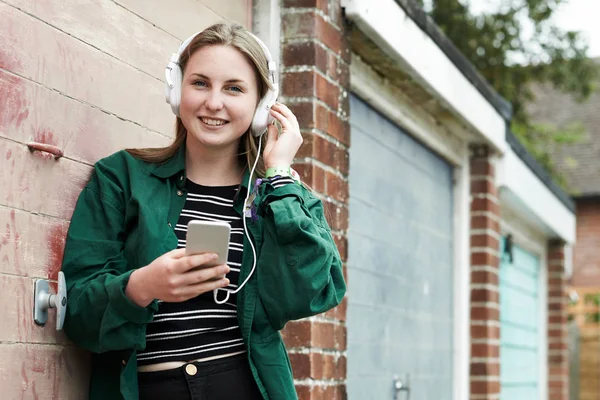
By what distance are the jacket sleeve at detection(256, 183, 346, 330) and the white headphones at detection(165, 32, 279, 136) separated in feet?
0.74

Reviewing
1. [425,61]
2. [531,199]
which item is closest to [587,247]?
[531,199]

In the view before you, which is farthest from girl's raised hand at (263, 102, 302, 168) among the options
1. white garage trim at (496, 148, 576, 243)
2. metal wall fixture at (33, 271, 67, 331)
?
white garage trim at (496, 148, 576, 243)

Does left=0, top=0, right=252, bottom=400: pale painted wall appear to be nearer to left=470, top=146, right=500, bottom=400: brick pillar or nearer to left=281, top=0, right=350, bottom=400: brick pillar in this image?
left=281, top=0, right=350, bottom=400: brick pillar

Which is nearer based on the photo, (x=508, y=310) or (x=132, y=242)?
(x=132, y=242)

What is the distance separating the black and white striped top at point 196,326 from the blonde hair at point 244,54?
7.5 inches

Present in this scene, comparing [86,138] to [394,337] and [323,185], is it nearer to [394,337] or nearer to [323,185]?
[323,185]

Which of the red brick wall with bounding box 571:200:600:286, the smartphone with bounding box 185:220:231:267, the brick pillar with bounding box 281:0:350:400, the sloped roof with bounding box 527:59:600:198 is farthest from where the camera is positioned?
the sloped roof with bounding box 527:59:600:198

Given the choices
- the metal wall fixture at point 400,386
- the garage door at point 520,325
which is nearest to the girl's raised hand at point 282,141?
the metal wall fixture at point 400,386

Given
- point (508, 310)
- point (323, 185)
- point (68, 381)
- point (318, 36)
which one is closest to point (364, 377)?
point (323, 185)

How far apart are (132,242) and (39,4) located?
2.25 ft

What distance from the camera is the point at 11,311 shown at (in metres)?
2.49

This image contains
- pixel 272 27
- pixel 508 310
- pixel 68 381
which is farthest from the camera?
pixel 508 310

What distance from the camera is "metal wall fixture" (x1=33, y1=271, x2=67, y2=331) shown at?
254 cm

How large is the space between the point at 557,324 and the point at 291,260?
7.72 meters
